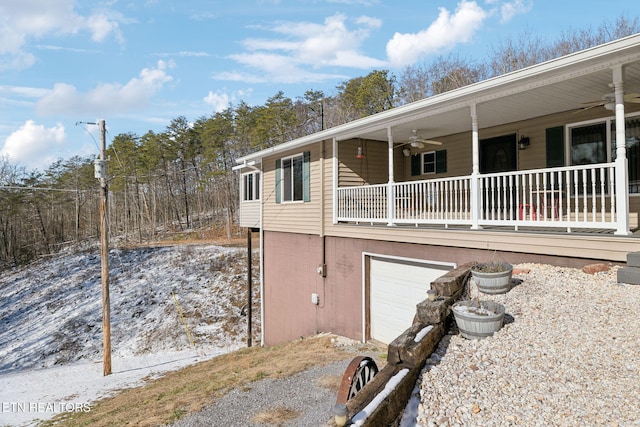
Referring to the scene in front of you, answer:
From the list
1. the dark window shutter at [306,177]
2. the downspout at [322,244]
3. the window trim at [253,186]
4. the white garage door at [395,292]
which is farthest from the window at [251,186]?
the white garage door at [395,292]

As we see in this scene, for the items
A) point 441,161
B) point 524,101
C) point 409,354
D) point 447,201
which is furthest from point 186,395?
point 441,161

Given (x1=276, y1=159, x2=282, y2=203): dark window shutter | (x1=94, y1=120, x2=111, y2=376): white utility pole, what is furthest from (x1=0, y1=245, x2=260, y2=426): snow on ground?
(x1=276, y1=159, x2=282, y2=203): dark window shutter

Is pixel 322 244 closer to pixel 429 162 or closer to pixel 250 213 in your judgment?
pixel 429 162

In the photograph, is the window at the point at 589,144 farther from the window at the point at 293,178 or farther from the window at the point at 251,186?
the window at the point at 251,186

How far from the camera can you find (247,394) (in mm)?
4984

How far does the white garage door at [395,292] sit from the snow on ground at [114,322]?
6358 mm

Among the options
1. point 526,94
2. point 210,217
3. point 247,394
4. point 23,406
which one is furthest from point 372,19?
point 210,217

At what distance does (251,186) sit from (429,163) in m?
6.33

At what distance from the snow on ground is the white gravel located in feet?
25.5

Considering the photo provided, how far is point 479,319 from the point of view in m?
3.51

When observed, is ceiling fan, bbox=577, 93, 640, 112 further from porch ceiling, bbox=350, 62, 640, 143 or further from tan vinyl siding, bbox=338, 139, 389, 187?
tan vinyl siding, bbox=338, 139, 389, 187

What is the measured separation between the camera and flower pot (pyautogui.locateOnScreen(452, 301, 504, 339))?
11.5 feet

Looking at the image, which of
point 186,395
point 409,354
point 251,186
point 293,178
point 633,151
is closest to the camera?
point 409,354

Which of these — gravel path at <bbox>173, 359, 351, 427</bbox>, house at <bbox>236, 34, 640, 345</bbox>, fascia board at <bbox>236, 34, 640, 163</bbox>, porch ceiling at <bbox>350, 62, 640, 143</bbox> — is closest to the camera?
gravel path at <bbox>173, 359, 351, 427</bbox>
